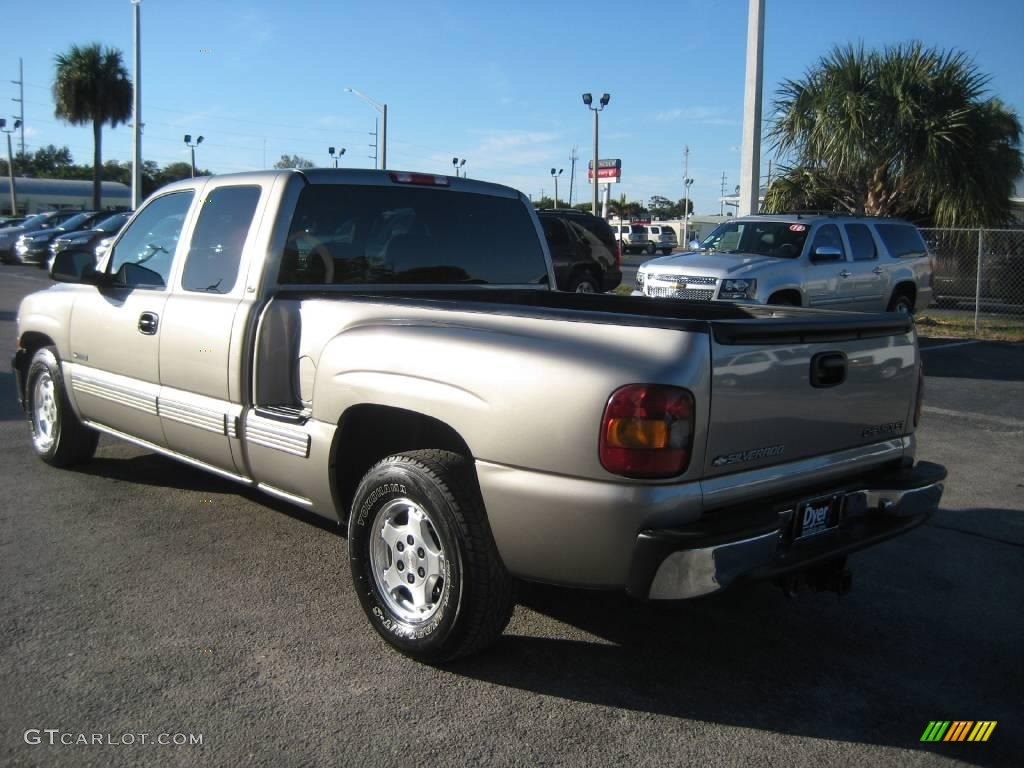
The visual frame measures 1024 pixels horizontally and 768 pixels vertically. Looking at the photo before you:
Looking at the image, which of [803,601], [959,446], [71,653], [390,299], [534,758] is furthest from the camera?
[959,446]

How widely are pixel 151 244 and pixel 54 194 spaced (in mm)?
89479

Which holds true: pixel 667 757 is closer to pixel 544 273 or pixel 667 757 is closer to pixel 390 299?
pixel 390 299

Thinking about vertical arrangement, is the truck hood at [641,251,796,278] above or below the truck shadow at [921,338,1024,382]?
above

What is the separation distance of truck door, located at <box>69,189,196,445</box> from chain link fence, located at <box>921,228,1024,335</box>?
1549cm

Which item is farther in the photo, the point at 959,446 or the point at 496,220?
the point at 959,446

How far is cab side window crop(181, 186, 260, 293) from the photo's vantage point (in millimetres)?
4641

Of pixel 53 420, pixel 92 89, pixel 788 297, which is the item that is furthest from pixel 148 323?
pixel 92 89

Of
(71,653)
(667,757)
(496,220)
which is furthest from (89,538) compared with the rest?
(667,757)

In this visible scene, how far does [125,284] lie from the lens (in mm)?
5336

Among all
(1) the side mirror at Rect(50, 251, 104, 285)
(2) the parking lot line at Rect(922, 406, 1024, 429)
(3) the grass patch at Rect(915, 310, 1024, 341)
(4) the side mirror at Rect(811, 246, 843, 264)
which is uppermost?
(4) the side mirror at Rect(811, 246, 843, 264)

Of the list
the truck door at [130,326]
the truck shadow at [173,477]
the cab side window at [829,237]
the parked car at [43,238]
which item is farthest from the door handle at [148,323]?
the parked car at [43,238]

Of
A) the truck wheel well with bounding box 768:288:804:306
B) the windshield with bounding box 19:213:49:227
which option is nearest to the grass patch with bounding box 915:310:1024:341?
the truck wheel well with bounding box 768:288:804:306

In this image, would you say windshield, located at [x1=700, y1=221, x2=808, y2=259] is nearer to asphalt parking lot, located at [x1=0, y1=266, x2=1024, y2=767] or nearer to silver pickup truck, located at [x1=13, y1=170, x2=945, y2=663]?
asphalt parking lot, located at [x1=0, y1=266, x2=1024, y2=767]

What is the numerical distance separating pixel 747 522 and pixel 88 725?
2.24m
